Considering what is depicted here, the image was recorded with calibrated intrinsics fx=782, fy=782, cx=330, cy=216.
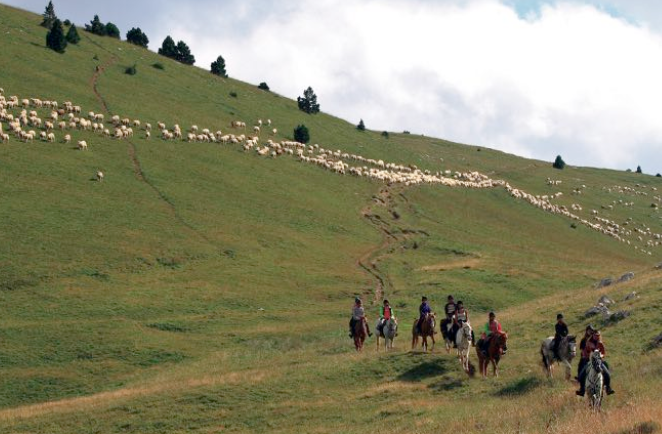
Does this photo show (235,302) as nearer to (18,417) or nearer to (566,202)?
(18,417)

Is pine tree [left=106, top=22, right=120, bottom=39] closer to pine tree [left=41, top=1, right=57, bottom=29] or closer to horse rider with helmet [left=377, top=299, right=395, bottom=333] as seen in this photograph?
pine tree [left=41, top=1, right=57, bottom=29]

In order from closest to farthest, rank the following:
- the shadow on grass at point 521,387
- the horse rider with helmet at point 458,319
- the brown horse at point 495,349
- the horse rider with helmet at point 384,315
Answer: the shadow on grass at point 521,387
the brown horse at point 495,349
the horse rider with helmet at point 458,319
the horse rider with helmet at point 384,315

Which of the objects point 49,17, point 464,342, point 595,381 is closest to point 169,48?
point 49,17

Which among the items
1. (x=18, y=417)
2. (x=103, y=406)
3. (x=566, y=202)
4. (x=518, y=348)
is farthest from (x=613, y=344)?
(x=566, y=202)

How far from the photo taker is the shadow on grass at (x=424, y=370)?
97.4 feet

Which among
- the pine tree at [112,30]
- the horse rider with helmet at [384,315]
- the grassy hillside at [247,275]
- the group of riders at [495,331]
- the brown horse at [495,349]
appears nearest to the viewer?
the group of riders at [495,331]

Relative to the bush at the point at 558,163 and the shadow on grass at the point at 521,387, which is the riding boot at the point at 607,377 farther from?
the bush at the point at 558,163

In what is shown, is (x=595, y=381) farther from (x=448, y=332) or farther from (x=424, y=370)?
(x=448, y=332)

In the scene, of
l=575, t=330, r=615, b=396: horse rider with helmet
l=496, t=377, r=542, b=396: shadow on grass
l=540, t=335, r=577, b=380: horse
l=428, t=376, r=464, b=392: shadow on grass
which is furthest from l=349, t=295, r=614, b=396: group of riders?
l=428, t=376, r=464, b=392: shadow on grass

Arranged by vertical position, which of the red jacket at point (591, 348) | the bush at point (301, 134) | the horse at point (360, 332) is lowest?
the horse at point (360, 332)

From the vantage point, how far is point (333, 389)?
30125mm

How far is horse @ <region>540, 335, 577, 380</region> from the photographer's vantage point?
84.2ft

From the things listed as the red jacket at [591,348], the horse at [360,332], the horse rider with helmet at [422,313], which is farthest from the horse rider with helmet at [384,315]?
the red jacket at [591,348]

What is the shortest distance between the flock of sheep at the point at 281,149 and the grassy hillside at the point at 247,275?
1324 millimetres
